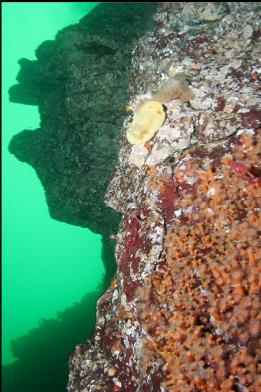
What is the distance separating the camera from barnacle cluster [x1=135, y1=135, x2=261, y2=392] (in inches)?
112

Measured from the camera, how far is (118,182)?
18.1 ft

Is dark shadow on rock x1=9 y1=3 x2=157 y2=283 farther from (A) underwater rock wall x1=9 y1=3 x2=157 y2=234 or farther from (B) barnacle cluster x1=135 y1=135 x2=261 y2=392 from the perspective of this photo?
(B) barnacle cluster x1=135 y1=135 x2=261 y2=392

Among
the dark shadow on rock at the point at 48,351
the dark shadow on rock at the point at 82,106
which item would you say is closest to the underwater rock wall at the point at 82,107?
the dark shadow on rock at the point at 82,106

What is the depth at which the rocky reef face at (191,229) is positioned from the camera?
296 cm

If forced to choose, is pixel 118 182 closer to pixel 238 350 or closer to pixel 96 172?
pixel 238 350

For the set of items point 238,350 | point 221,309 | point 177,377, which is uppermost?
point 221,309

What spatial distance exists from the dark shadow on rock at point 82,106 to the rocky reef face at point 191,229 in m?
3.30

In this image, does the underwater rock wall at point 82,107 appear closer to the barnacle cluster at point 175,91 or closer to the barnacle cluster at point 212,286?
the barnacle cluster at point 175,91

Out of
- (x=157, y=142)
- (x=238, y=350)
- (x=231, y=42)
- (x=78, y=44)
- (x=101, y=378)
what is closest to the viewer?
(x=238, y=350)

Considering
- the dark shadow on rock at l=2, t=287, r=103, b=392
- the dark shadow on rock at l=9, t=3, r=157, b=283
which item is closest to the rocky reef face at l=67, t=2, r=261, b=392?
the dark shadow on rock at l=9, t=3, r=157, b=283

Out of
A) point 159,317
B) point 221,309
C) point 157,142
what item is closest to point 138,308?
point 159,317

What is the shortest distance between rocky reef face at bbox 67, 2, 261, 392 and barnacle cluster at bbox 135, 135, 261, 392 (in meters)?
0.01

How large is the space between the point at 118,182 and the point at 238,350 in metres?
3.32

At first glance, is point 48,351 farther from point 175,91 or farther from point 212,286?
point 212,286
